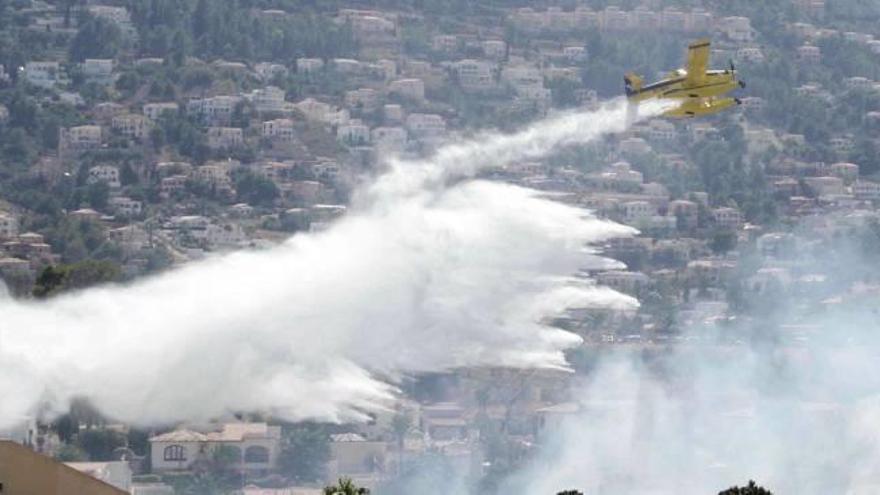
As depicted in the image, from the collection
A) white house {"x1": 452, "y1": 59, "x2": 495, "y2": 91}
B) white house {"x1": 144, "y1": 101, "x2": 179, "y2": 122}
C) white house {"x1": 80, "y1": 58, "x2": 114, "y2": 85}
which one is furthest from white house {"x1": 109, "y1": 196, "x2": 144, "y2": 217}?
white house {"x1": 452, "y1": 59, "x2": 495, "y2": 91}

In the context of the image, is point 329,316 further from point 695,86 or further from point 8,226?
point 8,226

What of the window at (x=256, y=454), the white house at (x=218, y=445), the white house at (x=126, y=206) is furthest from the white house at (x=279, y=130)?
the white house at (x=218, y=445)

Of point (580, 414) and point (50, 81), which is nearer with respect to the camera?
point (580, 414)

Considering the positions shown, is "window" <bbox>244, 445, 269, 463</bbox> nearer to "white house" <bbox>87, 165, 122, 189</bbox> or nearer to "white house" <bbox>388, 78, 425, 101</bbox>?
"white house" <bbox>87, 165, 122, 189</bbox>

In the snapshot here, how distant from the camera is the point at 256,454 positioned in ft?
265

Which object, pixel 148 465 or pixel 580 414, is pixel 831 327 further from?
pixel 148 465

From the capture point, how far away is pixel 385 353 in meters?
71.1

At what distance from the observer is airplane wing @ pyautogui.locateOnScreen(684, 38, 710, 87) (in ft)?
220

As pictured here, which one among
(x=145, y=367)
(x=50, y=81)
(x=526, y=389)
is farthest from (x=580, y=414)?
(x=50, y=81)

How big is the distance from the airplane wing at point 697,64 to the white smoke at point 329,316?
255 inches

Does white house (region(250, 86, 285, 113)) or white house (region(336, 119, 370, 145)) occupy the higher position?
white house (region(250, 86, 285, 113))

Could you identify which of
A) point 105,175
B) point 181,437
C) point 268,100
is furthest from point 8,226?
point 181,437

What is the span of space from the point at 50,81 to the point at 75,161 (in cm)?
1114

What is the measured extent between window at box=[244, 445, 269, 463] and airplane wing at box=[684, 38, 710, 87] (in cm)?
1766
